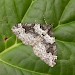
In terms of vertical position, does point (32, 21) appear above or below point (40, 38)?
above

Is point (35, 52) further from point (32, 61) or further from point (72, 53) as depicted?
point (72, 53)

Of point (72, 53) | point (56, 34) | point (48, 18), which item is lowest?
point (72, 53)

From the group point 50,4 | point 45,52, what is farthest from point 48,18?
point 45,52
